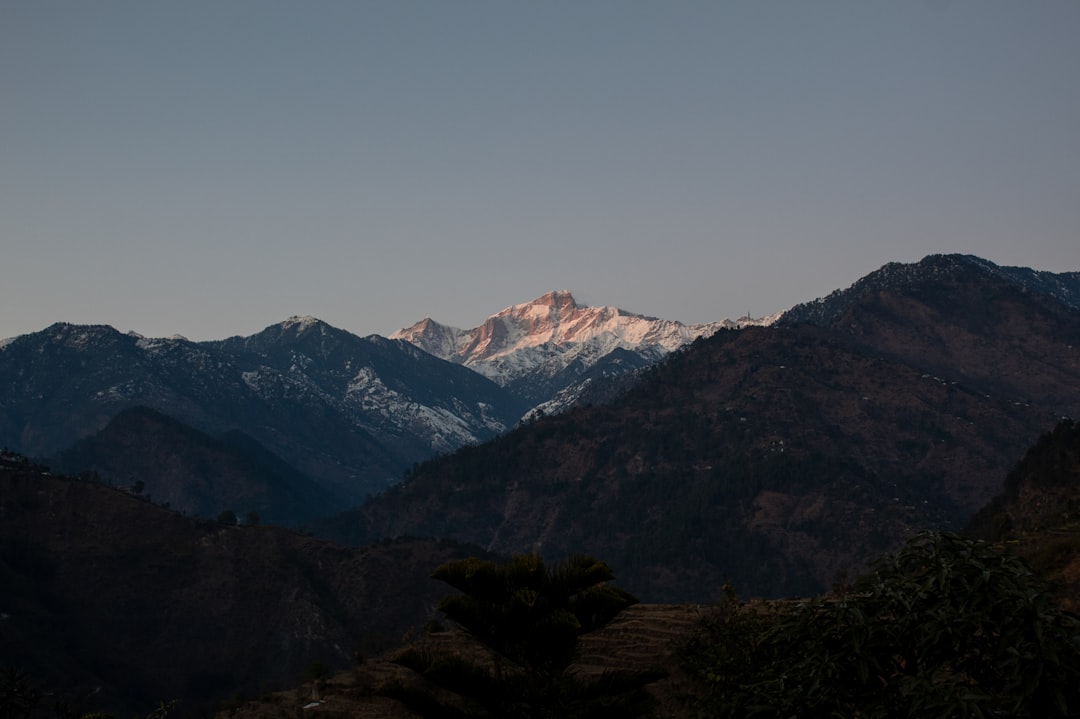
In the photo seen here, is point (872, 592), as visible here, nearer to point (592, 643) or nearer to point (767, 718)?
point (767, 718)

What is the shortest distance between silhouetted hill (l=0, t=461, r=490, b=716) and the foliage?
13171 centimetres

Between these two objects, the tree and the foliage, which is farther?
the tree

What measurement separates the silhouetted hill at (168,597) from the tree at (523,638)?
402ft

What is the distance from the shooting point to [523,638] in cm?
2192

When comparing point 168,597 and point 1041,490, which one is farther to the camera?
point 168,597

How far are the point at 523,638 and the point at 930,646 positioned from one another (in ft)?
33.1

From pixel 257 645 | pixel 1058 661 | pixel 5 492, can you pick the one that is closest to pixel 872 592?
pixel 1058 661

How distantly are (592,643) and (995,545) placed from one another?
38320mm

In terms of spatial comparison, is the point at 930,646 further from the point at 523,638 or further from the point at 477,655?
the point at 477,655

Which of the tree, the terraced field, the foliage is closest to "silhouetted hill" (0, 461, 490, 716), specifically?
the terraced field

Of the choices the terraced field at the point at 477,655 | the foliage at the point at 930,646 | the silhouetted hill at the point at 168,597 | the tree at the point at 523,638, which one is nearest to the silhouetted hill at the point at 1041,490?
the terraced field at the point at 477,655

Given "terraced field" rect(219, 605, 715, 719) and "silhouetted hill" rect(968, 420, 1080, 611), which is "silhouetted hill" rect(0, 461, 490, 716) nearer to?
"terraced field" rect(219, 605, 715, 719)

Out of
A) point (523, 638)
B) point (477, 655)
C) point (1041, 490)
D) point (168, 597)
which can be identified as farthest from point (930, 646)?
point (168, 597)

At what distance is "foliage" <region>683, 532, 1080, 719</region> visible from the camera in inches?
530
